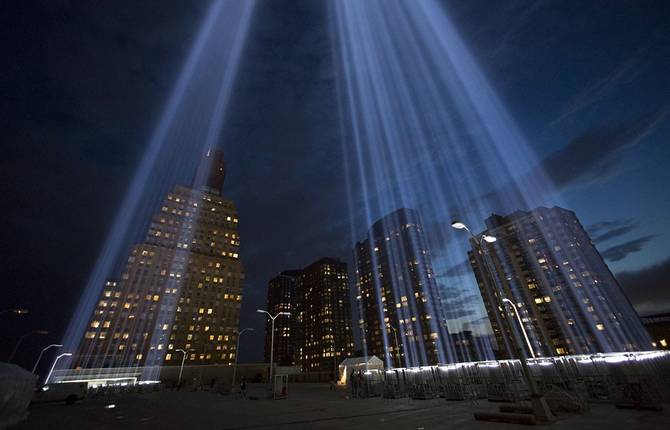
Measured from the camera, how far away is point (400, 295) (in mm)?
165750

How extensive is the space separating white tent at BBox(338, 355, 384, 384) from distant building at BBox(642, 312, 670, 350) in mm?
141792

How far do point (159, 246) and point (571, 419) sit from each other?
134 metres

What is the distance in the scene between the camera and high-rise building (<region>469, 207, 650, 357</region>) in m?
111

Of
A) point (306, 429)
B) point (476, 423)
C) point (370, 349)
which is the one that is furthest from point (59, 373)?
point (370, 349)

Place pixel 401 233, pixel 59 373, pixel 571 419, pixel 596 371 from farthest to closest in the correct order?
1. pixel 401 233
2. pixel 59 373
3. pixel 596 371
4. pixel 571 419

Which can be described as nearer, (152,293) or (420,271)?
(152,293)

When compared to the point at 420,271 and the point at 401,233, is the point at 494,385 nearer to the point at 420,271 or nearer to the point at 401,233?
the point at 420,271

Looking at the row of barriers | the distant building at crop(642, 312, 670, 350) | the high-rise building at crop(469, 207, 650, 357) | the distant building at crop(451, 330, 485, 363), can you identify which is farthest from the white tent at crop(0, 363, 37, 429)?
the distant building at crop(451, 330, 485, 363)

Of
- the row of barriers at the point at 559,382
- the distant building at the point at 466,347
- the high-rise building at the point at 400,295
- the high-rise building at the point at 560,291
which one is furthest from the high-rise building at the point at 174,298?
the distant building at the point at 466,347

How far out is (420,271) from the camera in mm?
164875

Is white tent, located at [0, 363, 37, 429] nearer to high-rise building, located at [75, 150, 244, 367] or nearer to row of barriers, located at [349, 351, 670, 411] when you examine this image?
row of barriers, located at [349, 351, 670, 411]

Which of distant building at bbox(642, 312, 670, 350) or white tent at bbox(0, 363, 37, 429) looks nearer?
white tent at bbox(0, 363, 37, 429)

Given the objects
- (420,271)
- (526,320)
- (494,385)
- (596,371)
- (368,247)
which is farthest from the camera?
(368,247)

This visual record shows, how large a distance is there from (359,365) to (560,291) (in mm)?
123436
